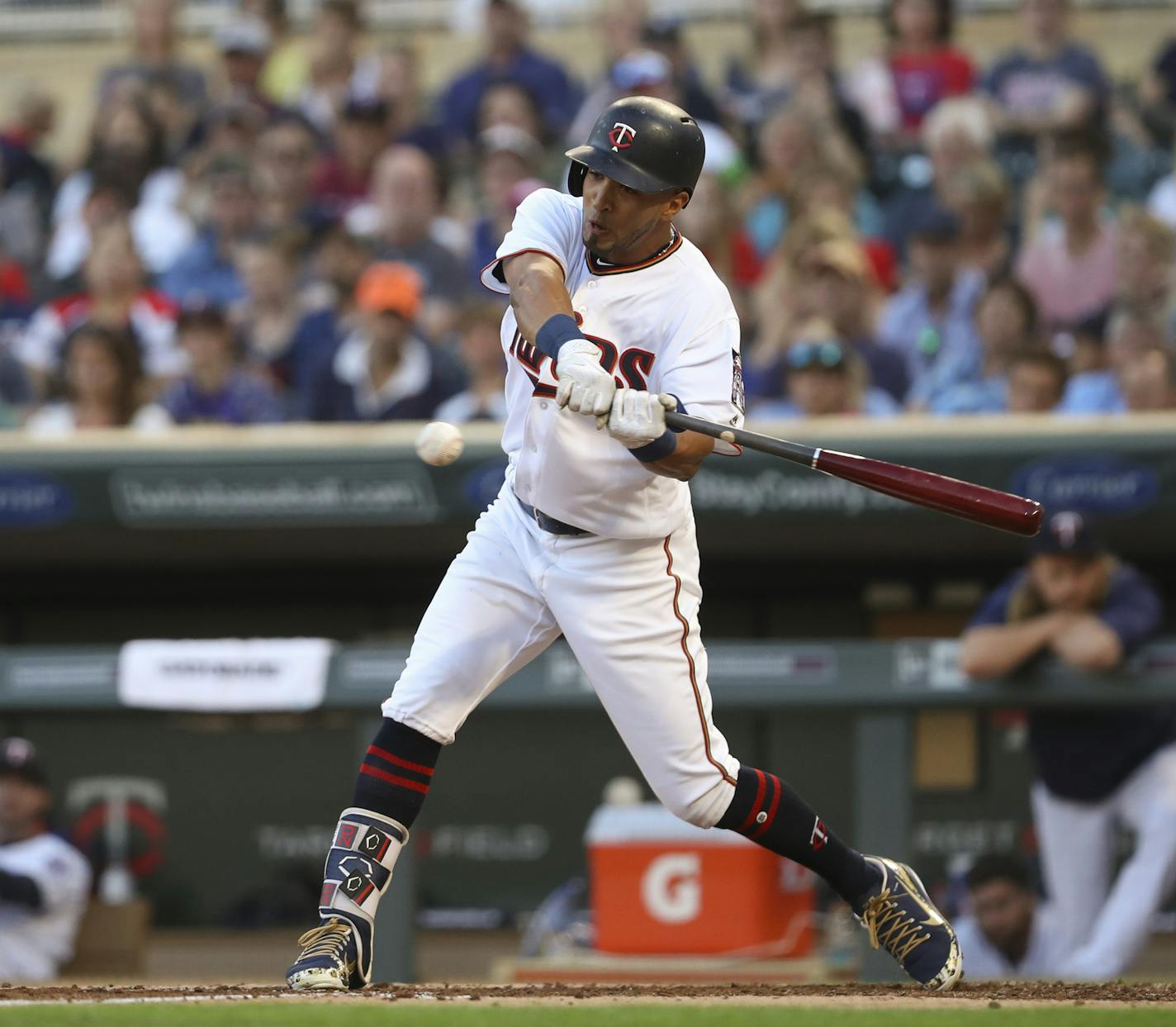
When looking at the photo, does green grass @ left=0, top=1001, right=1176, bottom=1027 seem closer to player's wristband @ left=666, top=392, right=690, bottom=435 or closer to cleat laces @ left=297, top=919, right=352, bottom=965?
cleat laces @ left=297, top=919, right=352, bottom=965

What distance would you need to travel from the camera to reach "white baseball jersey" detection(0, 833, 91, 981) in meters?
6.04

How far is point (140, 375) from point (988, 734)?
3.20 m

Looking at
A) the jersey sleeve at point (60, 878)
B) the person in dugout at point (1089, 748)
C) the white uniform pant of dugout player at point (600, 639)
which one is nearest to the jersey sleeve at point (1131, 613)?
the person in dugout at point (1089, 748)

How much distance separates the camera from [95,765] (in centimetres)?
690

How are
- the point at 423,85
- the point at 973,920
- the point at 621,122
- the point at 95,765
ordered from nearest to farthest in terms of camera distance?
1. the point at 621,122
2. the point at 973,920
3. the point at 95,765
4. the point at 423,85

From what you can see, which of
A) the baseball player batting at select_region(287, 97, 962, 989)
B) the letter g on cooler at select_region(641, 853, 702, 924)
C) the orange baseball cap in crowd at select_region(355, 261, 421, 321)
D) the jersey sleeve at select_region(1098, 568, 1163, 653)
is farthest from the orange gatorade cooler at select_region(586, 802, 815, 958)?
→ the orange baseball cap in crowd at select_region(355, 261, 421, 321)

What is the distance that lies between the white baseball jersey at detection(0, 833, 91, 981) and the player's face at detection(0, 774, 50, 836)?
84 millimetres

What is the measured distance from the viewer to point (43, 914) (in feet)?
20.0

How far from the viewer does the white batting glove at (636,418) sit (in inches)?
135

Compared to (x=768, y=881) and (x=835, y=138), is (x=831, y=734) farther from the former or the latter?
(x=835, y=138)

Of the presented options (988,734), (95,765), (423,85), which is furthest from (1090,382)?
(423,85)

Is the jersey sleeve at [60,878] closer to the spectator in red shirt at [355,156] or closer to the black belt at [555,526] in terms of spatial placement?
the black belt at [555,526]

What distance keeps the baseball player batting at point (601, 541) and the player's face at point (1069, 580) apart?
1.62m

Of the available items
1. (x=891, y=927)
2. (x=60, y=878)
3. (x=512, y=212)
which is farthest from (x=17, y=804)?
(x=891, y=927)
